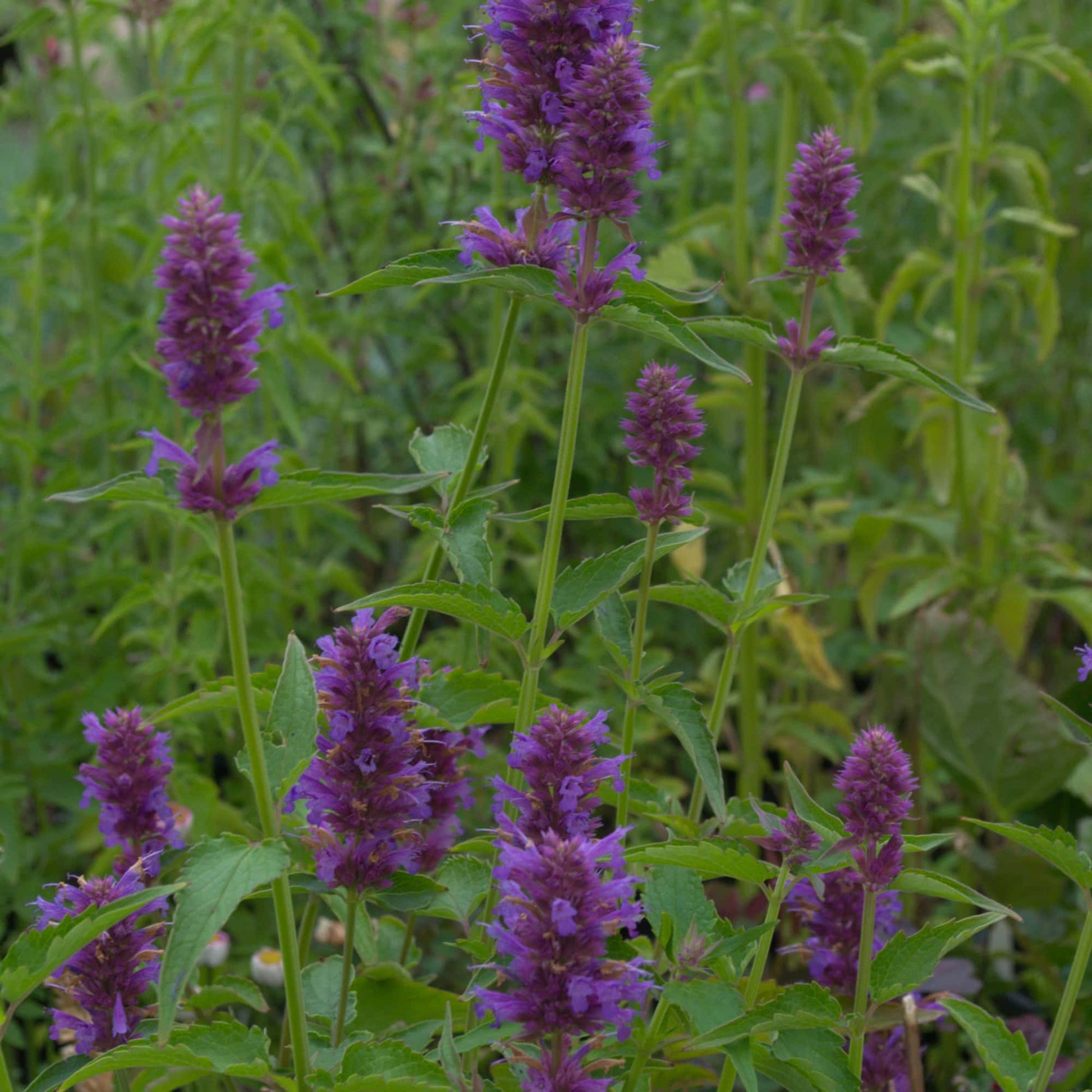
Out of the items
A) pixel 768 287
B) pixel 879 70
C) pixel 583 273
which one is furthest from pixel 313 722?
pixel 879 70

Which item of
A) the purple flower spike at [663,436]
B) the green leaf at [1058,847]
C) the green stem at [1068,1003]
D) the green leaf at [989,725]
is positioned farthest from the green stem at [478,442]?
the green leaf at [989,725]

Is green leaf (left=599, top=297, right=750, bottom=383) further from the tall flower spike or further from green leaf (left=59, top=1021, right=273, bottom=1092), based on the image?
green leaf (left=59, top=1021, right=273, bottom=1092)

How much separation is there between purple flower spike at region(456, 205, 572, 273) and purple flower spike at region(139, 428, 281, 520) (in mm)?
355

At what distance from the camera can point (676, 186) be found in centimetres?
362

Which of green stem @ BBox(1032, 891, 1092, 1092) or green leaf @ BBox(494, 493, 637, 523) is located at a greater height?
green leaf @ BBox(494, 493, 637, 523)

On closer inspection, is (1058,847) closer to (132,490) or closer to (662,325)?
(662,325)

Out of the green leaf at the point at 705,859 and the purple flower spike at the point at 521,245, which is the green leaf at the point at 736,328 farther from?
the green leaf at the point at 705,859

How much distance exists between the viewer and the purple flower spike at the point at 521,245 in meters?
1.28

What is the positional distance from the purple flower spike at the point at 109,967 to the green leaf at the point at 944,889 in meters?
0.68

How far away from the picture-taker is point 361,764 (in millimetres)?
1224

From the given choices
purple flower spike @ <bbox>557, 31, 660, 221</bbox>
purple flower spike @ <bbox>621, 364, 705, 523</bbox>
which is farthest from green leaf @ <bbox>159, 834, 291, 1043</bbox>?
purple flower spike @ <bbox>557, 31, 660, 221</bbox>

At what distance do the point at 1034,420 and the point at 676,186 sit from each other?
1147mm

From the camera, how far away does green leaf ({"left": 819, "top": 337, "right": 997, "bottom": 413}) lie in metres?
1.22

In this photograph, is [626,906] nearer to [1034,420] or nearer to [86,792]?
[86,792]
